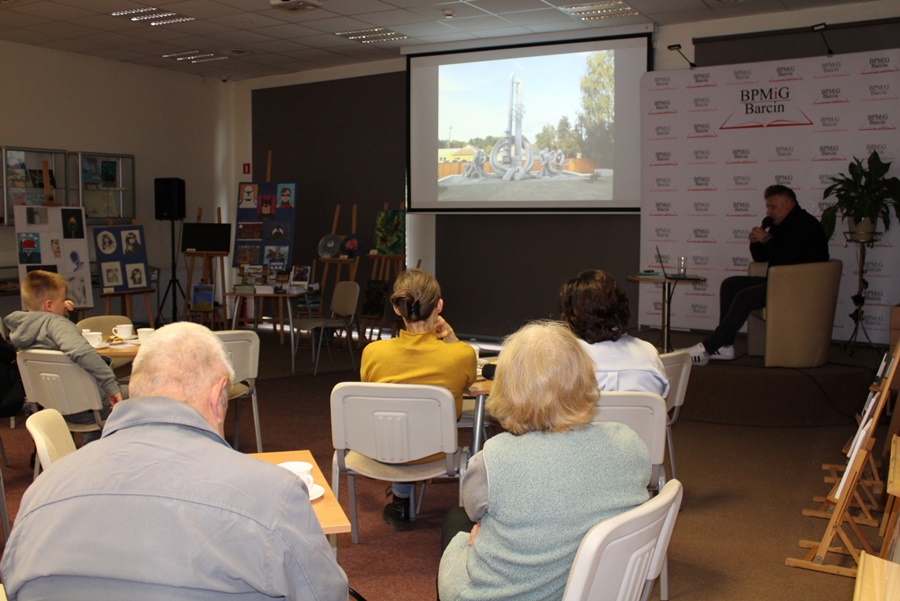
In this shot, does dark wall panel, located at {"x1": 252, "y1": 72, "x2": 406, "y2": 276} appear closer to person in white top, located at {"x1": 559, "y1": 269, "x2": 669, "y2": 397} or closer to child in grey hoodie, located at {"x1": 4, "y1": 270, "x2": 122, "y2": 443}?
child in grey hoodie, located at {"x1": 4, "y1": 270, "x2": 122, "y2": 443}

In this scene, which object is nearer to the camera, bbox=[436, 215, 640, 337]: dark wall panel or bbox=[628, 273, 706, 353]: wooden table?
bbox=[628, 273, 706, 353]: wooden table

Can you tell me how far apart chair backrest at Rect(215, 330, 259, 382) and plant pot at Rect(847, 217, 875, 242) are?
484 centimetres

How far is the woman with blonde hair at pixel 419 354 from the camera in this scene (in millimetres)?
3469

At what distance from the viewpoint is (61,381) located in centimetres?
412

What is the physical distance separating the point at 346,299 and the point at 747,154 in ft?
13.1

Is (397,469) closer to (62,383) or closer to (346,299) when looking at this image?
(62,383)

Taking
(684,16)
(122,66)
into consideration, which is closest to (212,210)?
(122,66)

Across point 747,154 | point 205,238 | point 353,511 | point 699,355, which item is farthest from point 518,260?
point 353,511

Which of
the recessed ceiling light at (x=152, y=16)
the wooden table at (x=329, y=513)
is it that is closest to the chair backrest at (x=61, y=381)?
the wooden table at (x=329, y=513)

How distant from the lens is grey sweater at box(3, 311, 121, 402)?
4.14 m

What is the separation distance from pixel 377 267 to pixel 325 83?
8.38 ft

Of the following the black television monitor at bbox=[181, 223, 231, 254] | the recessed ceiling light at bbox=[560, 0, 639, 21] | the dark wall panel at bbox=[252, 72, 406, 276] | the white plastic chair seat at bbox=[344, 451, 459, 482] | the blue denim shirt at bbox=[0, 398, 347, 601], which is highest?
the recessed ceiling light at bbox=[560, 0, 639, 21]

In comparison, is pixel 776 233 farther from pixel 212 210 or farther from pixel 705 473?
pixel 212 210

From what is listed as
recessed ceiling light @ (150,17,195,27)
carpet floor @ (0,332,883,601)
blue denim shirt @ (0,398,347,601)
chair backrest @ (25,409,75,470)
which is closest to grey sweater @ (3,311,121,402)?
carpet floor @ (0,332,883,601)
